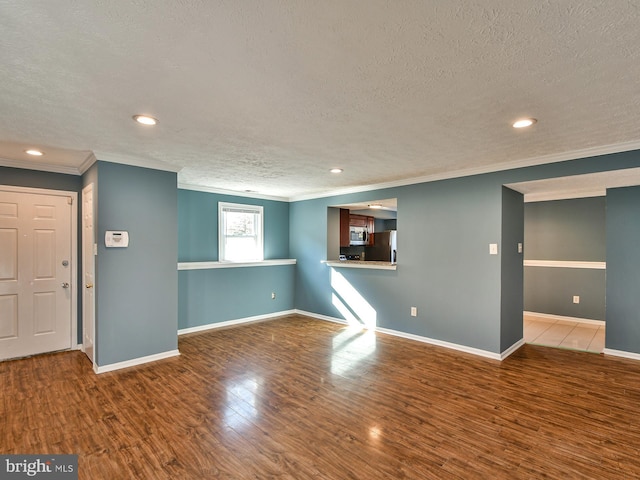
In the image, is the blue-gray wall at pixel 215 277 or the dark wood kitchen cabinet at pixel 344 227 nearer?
the blue-gray wall at pixel 215 277

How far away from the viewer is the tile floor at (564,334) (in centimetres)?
462

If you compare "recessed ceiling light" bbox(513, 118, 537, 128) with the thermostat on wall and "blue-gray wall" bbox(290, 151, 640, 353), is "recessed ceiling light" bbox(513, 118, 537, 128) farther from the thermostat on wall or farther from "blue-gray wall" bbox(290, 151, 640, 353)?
the thermostat on wall

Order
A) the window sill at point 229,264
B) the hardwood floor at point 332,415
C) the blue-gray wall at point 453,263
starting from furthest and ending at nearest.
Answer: the window sill at point 229,264 < the blue-gray wall at point 453,263 < the hardwood floor at point 332,415

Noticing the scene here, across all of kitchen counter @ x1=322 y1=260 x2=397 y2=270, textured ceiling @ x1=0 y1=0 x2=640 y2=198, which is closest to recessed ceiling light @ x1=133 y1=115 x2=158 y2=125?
textured ceiling @ x1=0 y1=0 x2=640 y2=198

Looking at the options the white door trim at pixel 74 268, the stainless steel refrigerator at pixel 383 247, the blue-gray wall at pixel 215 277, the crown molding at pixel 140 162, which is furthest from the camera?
the stainless steel refrigerator at pixel 383 247

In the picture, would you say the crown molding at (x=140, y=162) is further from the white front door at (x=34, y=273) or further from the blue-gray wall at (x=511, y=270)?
the blue-gray wall at (x=511, y=270)

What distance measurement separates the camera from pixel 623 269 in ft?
13.6

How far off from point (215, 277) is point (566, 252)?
21.2 feet

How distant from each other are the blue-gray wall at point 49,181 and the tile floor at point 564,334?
641 centimetres

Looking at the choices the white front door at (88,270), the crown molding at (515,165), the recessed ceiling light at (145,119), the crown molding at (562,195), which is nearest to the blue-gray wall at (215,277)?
the white front door at (88,270)

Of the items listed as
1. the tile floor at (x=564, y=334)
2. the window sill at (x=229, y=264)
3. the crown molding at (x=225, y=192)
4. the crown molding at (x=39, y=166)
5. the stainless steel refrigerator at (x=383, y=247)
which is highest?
the crown molding at (x=39, y=166)

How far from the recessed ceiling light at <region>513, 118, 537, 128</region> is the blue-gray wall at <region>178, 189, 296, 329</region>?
15.3 feet

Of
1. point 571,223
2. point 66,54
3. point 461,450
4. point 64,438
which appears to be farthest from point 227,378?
point 571,223

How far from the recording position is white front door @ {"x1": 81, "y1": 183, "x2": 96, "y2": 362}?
3.84 meters
